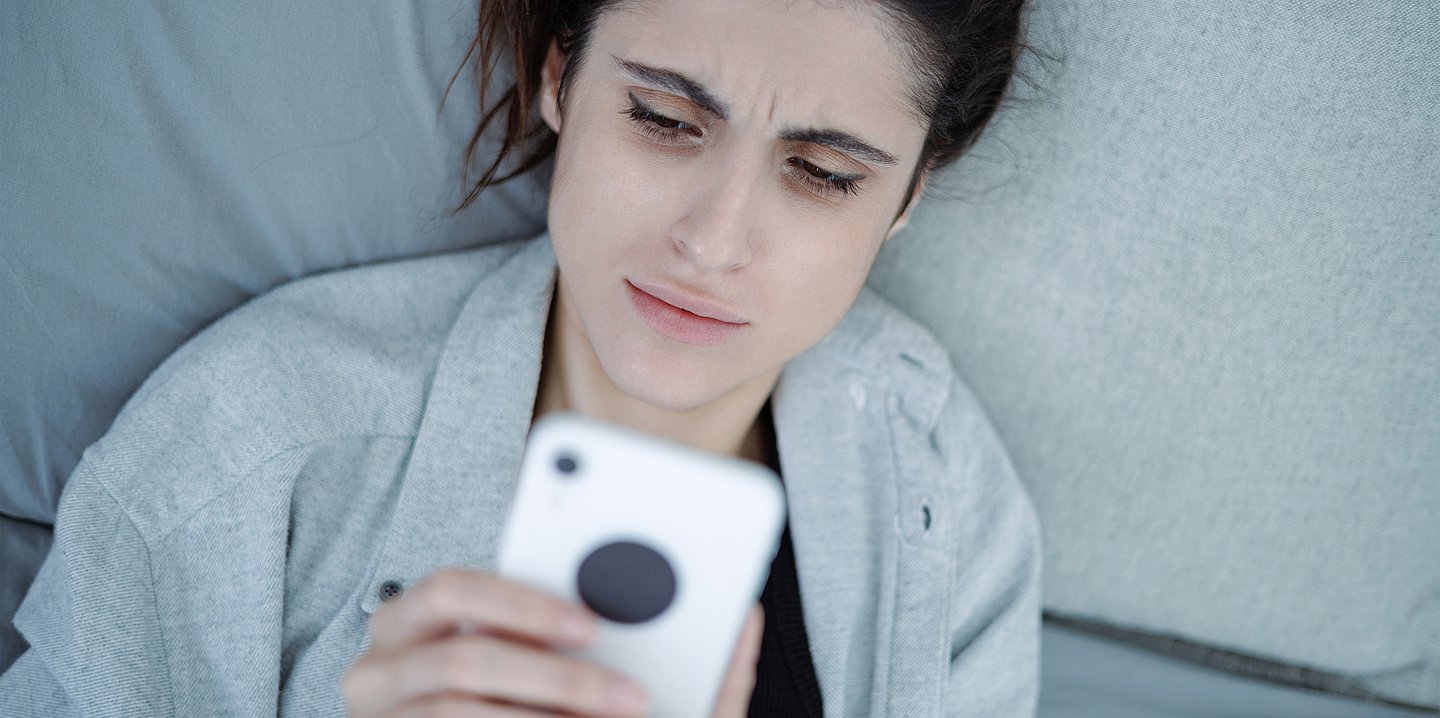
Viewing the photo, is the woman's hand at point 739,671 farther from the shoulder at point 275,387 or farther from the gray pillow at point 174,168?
the gray pillow at point 174,168

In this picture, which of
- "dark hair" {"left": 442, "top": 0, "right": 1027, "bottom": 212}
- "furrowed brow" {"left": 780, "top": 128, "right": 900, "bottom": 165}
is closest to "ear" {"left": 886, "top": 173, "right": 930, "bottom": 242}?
"dark hair" {"left": 442, "top": 0, "right": 1027, "bottom": 212}

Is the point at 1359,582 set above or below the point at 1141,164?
below

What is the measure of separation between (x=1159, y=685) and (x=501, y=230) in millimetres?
1015

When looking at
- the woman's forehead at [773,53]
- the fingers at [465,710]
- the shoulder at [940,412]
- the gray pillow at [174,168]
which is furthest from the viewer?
the shoulder at [940,412]

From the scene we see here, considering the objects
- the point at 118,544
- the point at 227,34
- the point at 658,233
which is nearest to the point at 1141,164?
the point at 658,233

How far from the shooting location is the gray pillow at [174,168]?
2.87 ft

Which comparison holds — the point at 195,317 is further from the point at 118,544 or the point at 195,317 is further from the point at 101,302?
the point at 118,544

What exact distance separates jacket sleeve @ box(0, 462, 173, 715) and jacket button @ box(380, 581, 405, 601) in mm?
182

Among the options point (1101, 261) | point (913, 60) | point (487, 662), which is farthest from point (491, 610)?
point (1101, 261)

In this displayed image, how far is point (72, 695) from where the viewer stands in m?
0.78

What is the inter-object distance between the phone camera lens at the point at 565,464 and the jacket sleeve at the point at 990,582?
2.10ft

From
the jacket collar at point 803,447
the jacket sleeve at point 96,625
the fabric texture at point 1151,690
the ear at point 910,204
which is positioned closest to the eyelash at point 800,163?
the ear at point 910,204

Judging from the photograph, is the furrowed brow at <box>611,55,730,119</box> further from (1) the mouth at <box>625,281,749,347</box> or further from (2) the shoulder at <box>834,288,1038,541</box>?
(2) the shoulder at <box>834,288,1038,541</box>

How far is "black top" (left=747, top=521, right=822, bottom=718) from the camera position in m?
0.99
